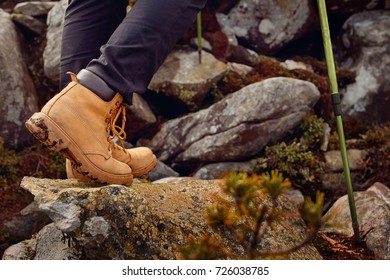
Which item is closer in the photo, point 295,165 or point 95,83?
point 95,83

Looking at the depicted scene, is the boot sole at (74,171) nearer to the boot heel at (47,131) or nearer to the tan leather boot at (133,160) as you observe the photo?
the tan leather boot at (133,160)

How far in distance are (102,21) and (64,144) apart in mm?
1014

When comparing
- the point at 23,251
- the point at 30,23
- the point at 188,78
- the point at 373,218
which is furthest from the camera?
the point at 30,23

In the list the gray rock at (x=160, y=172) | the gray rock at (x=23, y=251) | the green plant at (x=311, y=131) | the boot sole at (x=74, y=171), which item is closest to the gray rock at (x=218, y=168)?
the gray rock at (x=160, y=172)

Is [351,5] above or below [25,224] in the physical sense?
above

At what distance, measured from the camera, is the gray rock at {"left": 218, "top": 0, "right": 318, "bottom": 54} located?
6223mm

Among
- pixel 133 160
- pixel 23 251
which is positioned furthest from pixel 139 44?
pixel 23 251

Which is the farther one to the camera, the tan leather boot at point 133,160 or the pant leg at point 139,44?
the tan leather boot at point 133,160

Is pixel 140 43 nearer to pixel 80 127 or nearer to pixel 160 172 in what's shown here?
pixel 80 127

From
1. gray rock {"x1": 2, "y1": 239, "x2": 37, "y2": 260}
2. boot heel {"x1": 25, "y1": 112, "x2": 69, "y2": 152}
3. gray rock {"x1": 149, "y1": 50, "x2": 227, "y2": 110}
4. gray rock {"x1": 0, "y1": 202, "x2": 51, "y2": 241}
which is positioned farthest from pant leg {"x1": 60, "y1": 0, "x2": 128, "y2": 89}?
gray rock {"x1": 149, "y1": 50, "x2": 227, "y2": 110}

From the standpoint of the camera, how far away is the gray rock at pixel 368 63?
563cm

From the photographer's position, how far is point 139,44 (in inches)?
102

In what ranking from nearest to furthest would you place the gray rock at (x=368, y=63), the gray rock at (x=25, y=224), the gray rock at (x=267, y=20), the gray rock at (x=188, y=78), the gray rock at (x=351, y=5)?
1. the gray rock at (x=25, y=224)
2. the gray rock at (x=188, y=78)
3. the gray rock at (x=368, y=63)
4. the gray rock at (x=351, y=5)
5. the gray rock at (x=267, y=20)

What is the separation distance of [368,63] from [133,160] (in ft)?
12.8
